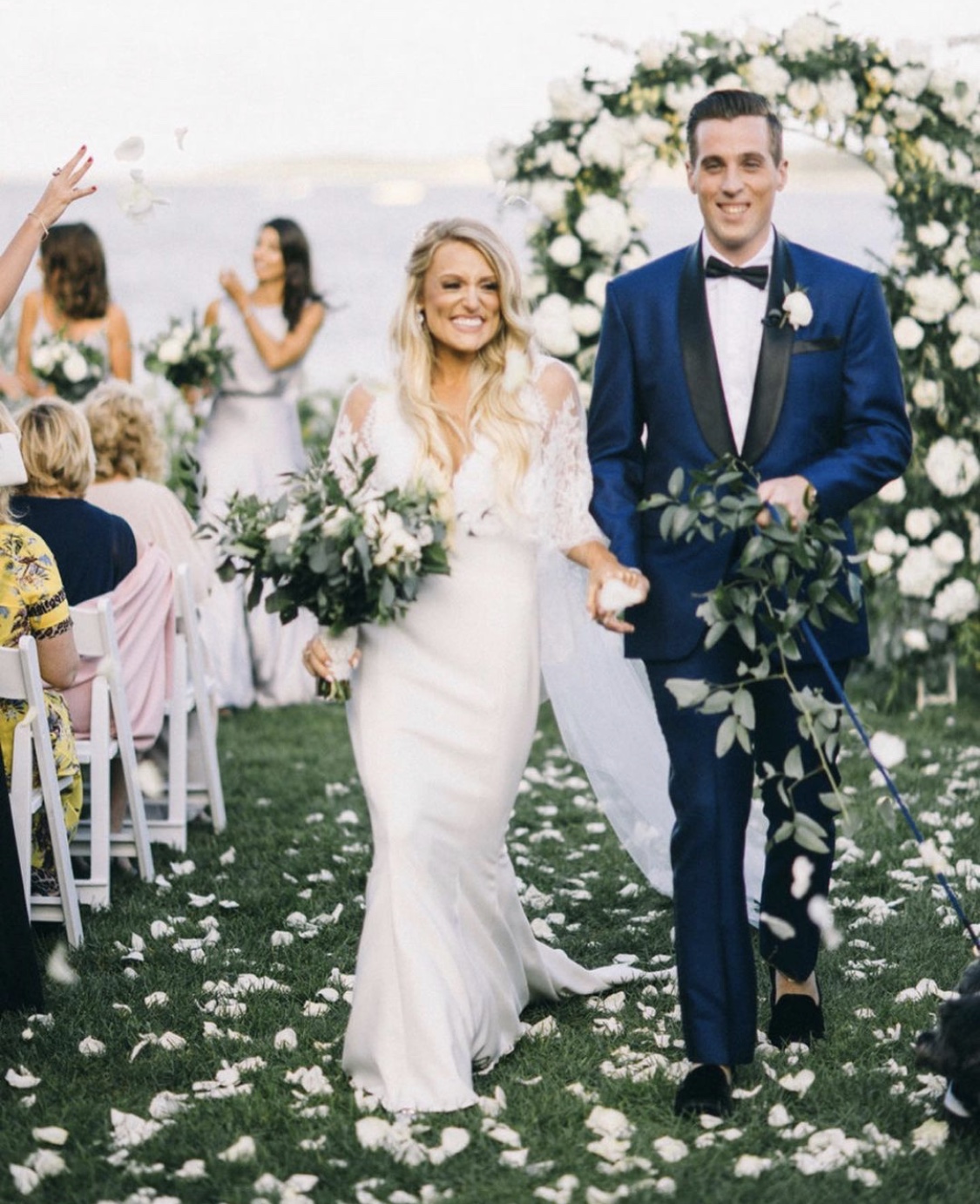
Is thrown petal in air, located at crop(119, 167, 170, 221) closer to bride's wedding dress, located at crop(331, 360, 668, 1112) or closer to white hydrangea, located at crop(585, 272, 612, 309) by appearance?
bride's wedding dress, located at crop(331, 360, 668, 1112)

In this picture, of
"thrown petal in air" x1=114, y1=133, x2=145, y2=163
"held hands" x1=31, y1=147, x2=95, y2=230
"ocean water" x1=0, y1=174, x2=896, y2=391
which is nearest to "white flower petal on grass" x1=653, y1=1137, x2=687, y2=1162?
"thrown petal in air" x1=114, y1=133, x2=145, y2=163

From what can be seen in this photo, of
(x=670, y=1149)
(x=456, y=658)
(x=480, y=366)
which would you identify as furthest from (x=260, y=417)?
(x=670, y=1149)

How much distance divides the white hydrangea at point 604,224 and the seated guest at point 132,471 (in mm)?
2111

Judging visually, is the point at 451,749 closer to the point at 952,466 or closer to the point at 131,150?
the point at 131,150

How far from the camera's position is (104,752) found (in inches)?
212

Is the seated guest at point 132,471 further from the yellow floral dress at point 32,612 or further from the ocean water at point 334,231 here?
the ocean water at point 334,231

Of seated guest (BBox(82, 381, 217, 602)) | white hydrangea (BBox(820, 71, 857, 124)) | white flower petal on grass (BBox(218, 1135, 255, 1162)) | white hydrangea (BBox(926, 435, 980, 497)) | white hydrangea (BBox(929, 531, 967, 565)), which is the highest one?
white hydrangea (BBox(820, 71, 857, 124))

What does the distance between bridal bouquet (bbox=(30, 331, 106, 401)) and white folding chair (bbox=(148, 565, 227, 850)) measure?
1.87 meters

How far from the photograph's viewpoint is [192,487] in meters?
3.70

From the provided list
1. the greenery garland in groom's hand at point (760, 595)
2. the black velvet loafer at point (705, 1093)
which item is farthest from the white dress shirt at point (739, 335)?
the black velvet loafer at point (705, 1093)

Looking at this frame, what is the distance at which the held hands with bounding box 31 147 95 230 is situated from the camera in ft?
14.6

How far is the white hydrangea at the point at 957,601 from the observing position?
7.52 m

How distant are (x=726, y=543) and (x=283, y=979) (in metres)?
1.85

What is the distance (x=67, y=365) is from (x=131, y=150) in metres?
3.89
